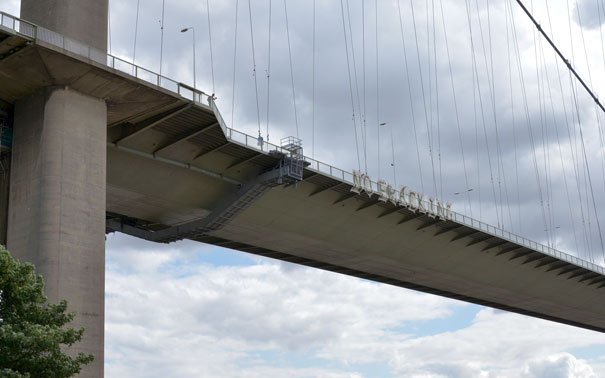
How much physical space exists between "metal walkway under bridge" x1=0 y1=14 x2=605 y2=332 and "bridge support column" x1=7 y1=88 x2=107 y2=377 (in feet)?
4.26

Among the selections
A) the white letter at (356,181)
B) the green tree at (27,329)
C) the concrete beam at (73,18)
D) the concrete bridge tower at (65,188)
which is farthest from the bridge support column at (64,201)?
the white letter at (356,181)

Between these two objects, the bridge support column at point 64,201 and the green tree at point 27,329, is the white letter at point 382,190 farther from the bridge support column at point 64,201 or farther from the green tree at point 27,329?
the green tree at point 27,329

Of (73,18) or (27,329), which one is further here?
(73,18)

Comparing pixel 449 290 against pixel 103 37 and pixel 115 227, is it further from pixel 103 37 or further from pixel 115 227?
pixel 103 37

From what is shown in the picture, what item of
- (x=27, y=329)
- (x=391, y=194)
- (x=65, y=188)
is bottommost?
(x=27, y=329)

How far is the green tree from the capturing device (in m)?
23.0

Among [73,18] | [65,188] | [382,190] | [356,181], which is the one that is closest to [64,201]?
[65,188]

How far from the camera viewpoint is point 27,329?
2348 centimetres

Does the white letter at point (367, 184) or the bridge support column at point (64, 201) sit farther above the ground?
the white letter at point (367, 184)

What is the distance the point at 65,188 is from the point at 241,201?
1649cm

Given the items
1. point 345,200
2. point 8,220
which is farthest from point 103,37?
point 345,200

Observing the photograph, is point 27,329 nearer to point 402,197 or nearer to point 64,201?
point 64,201

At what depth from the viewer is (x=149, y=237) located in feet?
178

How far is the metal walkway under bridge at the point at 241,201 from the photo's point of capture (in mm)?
36531
